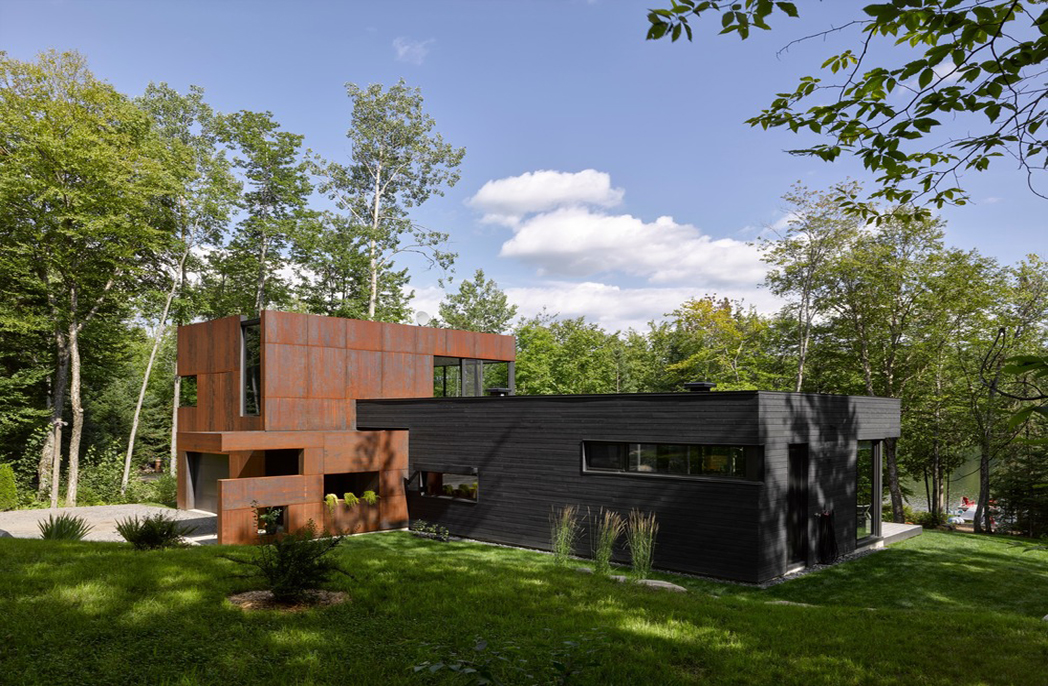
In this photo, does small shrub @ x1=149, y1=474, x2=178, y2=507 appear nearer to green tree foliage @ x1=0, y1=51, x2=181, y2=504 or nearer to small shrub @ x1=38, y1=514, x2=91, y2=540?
green tree foliage @ x1=0, y1=51, x2=181, y2=504

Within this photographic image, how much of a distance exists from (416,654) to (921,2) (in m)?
4.89

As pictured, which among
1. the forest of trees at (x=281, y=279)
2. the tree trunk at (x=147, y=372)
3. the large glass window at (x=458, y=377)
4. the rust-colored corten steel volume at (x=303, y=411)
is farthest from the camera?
the tree trunk at (x=147, y=372)

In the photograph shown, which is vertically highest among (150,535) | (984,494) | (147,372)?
(147,372)

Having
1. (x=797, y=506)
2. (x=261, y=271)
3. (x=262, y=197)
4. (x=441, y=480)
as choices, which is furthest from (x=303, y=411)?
(x=262, y=197)

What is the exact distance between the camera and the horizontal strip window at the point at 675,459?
971 cm

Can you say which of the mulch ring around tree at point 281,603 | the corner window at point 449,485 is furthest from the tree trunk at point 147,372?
the mulch ring around tree at point 281,603

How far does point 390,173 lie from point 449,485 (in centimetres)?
1699

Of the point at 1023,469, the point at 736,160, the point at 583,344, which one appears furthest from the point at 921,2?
the point at 583,344

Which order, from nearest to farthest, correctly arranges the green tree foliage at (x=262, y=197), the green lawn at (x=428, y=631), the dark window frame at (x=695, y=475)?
the green lawn at (x=428, y=631)
the dark window frame at (x=695, y=475)
the green tree foliage at (x=262, y=197)

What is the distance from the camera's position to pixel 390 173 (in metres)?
26.6

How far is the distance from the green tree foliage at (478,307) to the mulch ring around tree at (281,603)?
30733 millimetres

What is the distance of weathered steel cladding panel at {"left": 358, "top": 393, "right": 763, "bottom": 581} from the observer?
9680 mm

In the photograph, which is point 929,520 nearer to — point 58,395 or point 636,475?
point 636,475

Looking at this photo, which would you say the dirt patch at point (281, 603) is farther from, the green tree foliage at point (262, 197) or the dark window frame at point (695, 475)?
the green tree foliage at point (262, 197)
